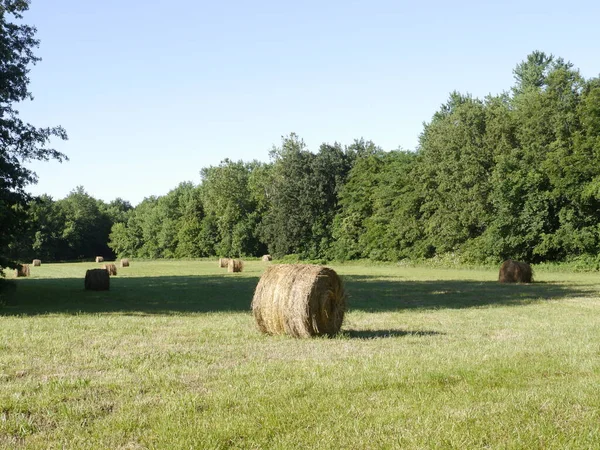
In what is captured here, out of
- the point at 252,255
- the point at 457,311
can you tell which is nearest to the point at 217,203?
the point at 252,255

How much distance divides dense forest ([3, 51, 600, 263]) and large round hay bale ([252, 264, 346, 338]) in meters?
12.8

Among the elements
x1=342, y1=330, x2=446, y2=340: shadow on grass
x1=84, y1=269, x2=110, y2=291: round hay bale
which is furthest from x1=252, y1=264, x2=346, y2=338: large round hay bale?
x1=84, y1=269, x2=110, y2=291: round hay bale

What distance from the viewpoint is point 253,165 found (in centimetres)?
11081

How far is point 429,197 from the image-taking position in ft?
→ 193

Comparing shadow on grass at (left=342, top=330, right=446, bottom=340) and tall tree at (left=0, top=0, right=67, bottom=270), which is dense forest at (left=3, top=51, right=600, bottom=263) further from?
shadow on grass at (left=342, top=330, right=446, bottom=340)

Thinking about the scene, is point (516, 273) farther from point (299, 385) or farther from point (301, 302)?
point (299, 385)

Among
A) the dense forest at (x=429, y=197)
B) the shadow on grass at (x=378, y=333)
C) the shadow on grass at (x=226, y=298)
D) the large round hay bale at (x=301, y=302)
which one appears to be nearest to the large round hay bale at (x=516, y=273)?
the shadow on grass at (x=226, y=298)

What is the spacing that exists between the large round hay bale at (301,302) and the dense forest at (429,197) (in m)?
12.8

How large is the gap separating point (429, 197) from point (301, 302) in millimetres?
48756

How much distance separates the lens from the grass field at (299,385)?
5711mm

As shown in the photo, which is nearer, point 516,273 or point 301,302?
point 301,302

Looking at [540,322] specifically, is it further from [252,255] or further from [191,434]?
[252,255]

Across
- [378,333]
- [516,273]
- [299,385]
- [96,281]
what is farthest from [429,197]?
[299,385]

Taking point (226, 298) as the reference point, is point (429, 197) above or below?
above
